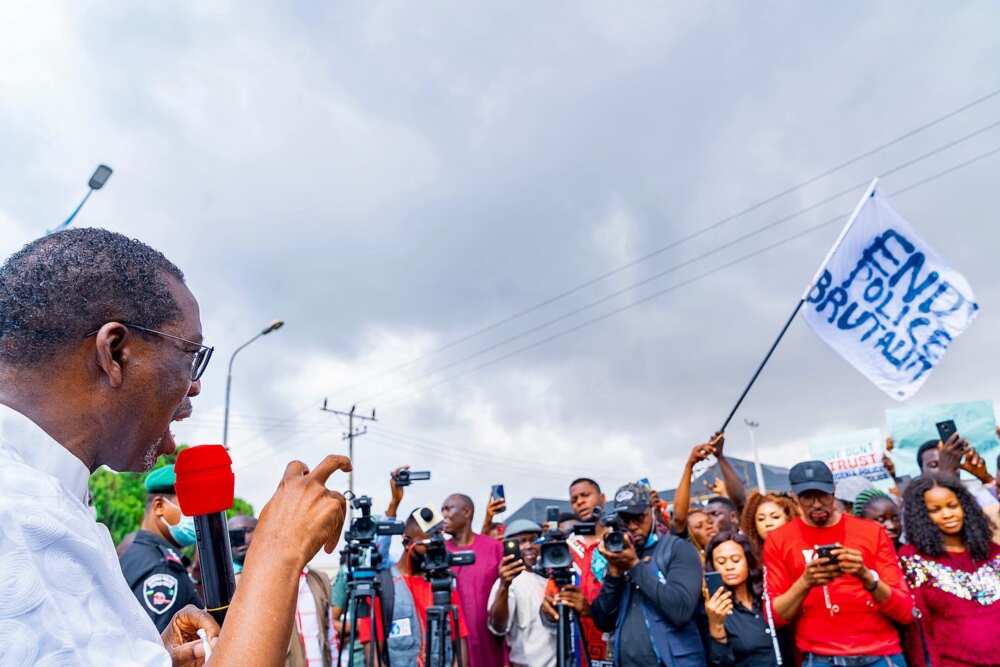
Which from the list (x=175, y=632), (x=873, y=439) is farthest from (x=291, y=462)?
(x=873, y=439)

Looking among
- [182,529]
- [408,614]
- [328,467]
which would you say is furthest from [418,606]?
[328,467]

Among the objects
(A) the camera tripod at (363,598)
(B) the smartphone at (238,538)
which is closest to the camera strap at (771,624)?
(A) the camera tripod at (363,598)

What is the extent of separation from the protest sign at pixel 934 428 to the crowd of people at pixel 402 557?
3284mm

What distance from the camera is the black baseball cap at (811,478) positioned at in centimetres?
506

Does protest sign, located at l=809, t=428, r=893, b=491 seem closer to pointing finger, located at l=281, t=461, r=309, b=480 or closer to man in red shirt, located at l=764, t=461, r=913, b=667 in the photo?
man in red shirt, located at l=764, t=461, r=913, b=667

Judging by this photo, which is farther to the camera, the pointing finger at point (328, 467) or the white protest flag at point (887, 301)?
the white protest flag at point (887, 301)

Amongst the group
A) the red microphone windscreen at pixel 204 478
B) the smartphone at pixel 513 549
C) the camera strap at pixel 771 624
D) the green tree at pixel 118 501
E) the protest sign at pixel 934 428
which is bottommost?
the camera strap at pixel 771 624

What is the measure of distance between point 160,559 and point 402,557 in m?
3.79

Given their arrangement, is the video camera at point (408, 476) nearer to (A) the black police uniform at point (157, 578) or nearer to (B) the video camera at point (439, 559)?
(B) the video camera at point (439, 559)

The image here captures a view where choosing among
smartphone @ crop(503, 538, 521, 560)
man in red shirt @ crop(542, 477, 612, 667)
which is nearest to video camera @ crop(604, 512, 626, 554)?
man in red shirt @ crop(542, 477, 612, 667)

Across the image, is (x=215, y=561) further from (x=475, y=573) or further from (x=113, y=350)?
(x=475, y=573)

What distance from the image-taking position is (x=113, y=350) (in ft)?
5.06

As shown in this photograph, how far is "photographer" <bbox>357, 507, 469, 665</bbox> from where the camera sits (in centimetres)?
661

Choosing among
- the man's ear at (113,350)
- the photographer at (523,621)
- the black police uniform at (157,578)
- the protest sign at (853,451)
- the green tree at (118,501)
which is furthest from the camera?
the green tree at (118,501)
